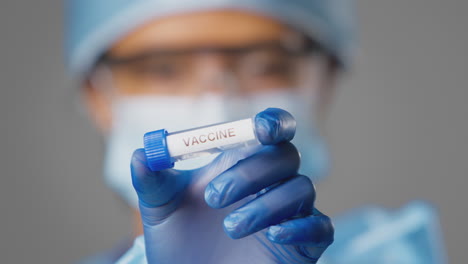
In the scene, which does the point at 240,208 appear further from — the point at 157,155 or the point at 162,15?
the point at 162,15

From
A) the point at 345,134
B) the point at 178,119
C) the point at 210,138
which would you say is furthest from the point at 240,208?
the point at 345,134

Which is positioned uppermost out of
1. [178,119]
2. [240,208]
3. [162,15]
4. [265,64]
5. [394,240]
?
[162,15]

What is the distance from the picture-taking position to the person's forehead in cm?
105

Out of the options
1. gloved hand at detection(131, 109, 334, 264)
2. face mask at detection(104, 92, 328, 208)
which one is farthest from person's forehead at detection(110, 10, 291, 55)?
gloved hand at detection(131, 109, 334, 264)

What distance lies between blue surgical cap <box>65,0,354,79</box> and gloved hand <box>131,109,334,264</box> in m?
0.63

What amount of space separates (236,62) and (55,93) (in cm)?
69

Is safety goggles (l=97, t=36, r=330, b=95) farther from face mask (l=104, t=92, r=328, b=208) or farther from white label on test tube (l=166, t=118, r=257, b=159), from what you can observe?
white label on test tube (l=166, t=118, r=257, b=159)

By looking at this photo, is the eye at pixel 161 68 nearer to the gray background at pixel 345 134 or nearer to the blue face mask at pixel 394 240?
the gray background at pixel 345 134

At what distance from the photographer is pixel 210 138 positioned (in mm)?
435

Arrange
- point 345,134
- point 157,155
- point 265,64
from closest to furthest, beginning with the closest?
point 157,155
point 265,64
point 345,134

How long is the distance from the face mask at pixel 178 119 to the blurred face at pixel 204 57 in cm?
2

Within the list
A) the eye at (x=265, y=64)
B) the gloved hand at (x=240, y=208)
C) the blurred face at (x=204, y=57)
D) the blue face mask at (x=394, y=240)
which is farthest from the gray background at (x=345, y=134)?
the gloved hand at (x=240, y=208)

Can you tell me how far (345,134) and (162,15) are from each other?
857mm

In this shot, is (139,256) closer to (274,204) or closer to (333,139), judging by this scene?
(274,204)
